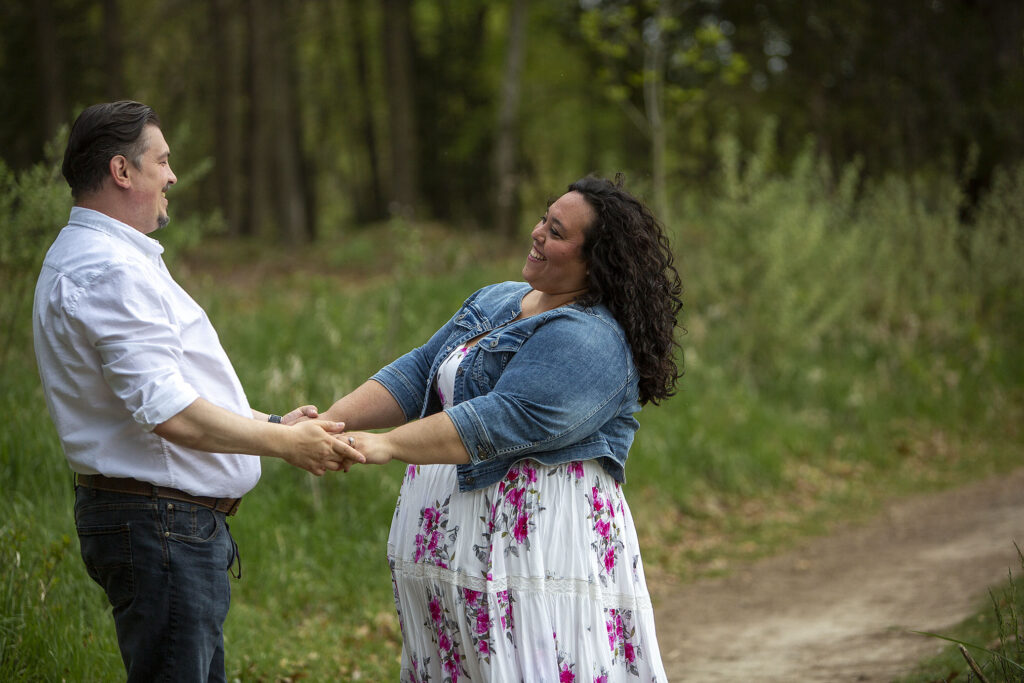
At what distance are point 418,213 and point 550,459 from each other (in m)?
17.5

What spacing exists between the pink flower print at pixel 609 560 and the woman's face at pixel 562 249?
84 cm

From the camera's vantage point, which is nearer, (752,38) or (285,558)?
(285,558)

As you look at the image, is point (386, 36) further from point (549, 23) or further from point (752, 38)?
point (752, 38)

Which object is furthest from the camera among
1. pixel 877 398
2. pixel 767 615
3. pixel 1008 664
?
pixel 877 398

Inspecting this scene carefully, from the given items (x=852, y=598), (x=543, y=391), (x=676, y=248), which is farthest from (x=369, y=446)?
(x=676, y=248)

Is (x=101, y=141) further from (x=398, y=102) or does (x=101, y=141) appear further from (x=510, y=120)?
(x=398, y=102)

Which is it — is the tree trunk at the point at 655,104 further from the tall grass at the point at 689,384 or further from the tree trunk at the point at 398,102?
the tree trunk at the point at 398,102

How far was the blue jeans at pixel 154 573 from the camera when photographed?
2738 mm

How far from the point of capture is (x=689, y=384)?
9258mm

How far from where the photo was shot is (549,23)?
20.3m

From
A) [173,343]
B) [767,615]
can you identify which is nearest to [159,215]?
[173,343]

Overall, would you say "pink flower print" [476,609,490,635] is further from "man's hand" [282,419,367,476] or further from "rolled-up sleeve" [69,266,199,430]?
"rolled-up sleeve" [69,266,199,430]

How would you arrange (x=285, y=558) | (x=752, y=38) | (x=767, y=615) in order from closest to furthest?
(x=285, y=558)
(x=767, y=615)
(x=752, y=38)

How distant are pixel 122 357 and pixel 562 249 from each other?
1324 mm
